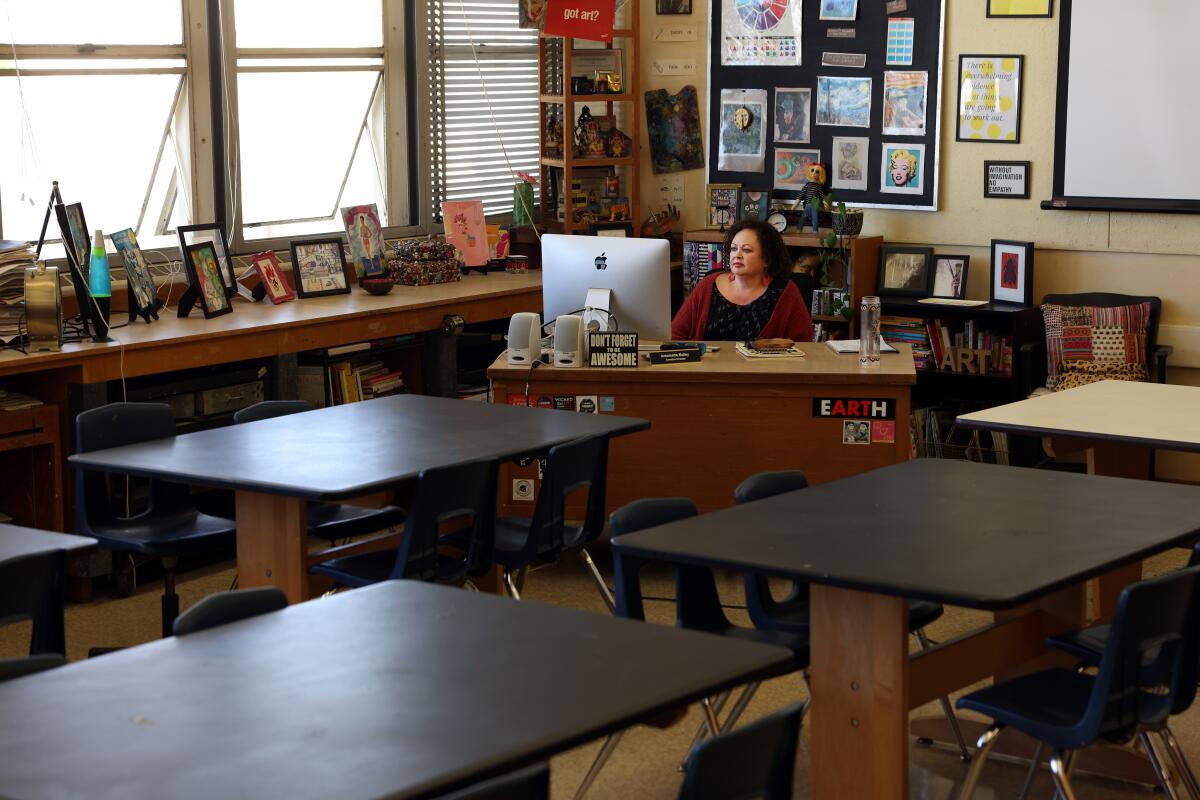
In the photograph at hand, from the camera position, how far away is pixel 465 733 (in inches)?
87.5

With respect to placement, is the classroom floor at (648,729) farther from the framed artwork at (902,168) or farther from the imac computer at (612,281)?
the framed artwork at (902,168)

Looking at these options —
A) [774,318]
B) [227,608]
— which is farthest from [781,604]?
[774,318]

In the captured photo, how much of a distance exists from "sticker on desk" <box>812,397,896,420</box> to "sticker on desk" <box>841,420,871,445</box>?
2cm

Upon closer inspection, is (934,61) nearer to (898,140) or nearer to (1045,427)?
(898,140)

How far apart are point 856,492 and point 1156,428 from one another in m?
1.19

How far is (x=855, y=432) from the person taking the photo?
217 inches

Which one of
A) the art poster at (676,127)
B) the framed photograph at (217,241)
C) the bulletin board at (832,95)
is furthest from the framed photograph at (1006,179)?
the framed photograph at (217,241)

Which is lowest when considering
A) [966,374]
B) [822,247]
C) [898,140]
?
[966,374]

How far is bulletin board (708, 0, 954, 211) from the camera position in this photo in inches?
294

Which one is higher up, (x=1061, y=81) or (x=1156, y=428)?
(x=1061, y=81)

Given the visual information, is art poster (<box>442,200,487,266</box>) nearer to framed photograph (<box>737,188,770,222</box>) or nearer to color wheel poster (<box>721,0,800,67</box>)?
framed photograph (<box>737,188,770,222</box>)

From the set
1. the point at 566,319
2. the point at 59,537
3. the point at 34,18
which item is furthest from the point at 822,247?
the point at 59,537

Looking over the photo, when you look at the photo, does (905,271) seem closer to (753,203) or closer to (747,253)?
(753,203)

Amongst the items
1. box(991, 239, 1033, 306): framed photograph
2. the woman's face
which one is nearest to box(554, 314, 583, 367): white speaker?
the woman's face
